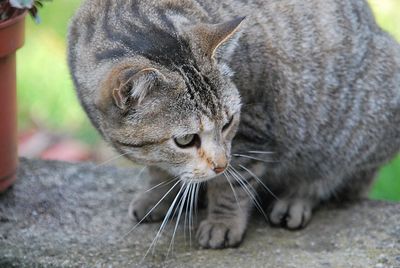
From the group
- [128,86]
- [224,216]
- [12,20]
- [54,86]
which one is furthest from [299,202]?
[54,86]

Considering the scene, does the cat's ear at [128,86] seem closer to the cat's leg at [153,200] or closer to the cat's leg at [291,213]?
the cat's leg at [153,200]

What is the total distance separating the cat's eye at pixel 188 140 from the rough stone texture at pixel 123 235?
49 centimetres

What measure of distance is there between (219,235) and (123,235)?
361mm

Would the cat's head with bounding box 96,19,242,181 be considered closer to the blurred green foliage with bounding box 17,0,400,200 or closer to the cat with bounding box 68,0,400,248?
the cat with bounding box 68,0,400,248

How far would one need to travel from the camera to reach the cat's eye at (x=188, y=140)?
266cm

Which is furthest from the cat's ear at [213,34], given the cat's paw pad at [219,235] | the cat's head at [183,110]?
the cat's paw pad at [219,235]

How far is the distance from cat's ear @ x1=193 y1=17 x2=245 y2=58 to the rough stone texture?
773 millimetres

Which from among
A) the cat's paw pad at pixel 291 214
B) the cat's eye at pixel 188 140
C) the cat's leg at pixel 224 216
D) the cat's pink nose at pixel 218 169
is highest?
the cat's eye at pixel 188 140

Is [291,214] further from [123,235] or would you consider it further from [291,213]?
[123,235]

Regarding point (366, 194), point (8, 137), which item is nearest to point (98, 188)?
point (8, 137)

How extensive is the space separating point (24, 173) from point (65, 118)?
112cm

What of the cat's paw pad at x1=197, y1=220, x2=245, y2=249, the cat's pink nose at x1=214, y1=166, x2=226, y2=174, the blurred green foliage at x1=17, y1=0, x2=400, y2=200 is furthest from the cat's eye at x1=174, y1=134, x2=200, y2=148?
the blurred green foliage at x1=17, y1=0, x2=400, y2=200

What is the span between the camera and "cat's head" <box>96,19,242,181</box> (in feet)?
8.52

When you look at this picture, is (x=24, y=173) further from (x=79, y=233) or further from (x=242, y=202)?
(x=242, y=202)
